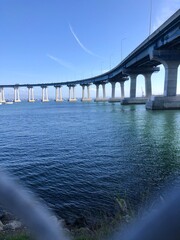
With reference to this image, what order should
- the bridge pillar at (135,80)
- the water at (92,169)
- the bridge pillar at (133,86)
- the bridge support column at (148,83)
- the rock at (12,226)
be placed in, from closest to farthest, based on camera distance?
the rock at (12,226) → the water at (92,169) → the bridge pillar at (135,80) → the bridge support column at (148,83) → the bridge pillar at (133,86)

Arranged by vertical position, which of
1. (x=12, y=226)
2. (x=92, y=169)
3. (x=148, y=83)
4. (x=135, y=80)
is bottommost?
(x=92, y=169)

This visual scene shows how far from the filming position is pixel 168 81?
210 feet

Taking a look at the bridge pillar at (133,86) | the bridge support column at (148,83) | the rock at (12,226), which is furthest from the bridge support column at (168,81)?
the rock at (12,226)

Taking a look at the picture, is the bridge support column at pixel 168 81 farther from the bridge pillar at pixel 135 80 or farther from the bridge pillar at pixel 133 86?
the bridge pillar at pixel 133 86

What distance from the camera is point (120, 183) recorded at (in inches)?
512

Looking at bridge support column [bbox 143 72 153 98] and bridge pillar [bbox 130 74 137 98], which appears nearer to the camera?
bridge support column [bbox 143 72 153 98]

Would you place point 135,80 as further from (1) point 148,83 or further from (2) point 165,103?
(2) point 165,103

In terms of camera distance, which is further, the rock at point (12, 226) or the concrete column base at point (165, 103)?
the concrete column base at point (165, 103)

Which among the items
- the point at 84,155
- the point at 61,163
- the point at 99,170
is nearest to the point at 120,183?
the point at 99,170

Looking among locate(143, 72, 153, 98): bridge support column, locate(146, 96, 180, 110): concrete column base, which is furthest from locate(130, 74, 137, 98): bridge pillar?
locate(146, 96, 180, 110): concrete column base

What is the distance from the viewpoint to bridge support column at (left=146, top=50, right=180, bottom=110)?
2438 inches

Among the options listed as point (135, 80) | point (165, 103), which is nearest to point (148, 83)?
point (135, 80)

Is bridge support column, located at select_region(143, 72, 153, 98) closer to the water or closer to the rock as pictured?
the water

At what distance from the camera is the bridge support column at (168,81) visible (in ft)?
203
